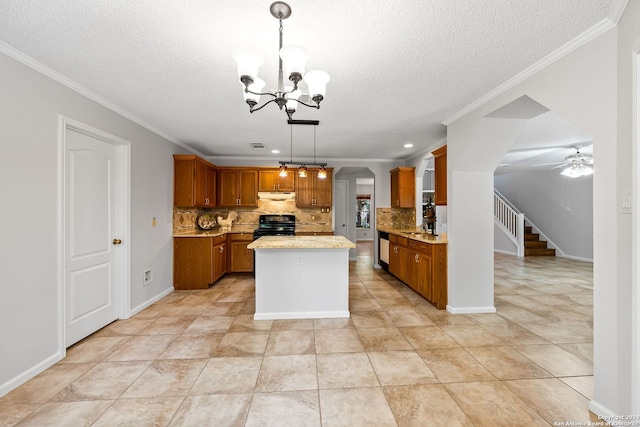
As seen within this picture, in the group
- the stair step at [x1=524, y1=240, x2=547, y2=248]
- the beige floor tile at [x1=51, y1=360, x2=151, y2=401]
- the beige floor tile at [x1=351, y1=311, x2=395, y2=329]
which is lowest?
the beige floor tile at [x1=51, y1=360, x2=151, y2=401]

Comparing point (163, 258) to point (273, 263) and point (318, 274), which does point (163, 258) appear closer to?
point (273, 263)

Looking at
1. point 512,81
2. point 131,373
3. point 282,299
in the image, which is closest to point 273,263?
point 282,299

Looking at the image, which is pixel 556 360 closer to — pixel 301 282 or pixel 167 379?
pixel 301 282

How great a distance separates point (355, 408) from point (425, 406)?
0.47 m

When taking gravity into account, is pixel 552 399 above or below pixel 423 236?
below

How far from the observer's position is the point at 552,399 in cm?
183

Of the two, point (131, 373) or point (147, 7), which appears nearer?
point (147, 7)

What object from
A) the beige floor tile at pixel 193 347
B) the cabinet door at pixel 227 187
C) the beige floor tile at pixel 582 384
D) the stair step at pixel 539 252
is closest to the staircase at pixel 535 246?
the stair step at pixel 539 252

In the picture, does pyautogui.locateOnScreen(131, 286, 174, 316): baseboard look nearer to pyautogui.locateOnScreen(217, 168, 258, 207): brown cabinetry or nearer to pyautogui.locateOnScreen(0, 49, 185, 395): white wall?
pyautogui.locateOnScreen(0, 49, 185, 395): white wall

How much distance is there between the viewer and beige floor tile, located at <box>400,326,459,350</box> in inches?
102

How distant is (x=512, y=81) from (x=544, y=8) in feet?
3.04

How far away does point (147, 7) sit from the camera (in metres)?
1.53

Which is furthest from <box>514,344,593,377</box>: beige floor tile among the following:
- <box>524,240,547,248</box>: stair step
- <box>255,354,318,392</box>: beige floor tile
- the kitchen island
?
<box>524,240,547,248</box>: stair step

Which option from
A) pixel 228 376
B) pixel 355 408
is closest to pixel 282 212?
pixel 228 376
